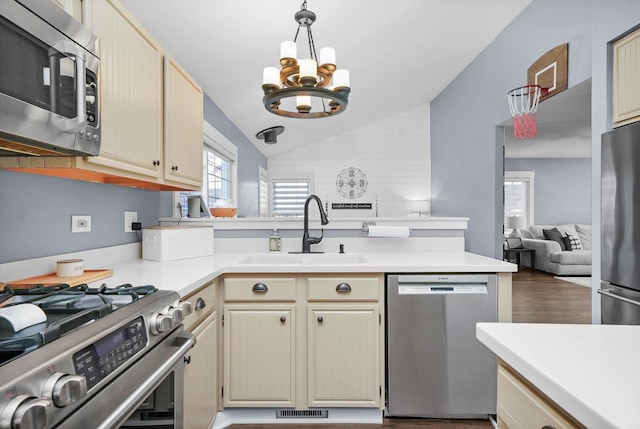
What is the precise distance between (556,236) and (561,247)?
225mm

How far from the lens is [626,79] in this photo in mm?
1796

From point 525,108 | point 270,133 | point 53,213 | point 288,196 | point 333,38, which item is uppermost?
point 333,38

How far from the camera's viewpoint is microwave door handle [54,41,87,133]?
3.43ft

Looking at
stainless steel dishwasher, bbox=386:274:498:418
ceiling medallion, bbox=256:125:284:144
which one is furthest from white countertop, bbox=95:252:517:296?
ceiling medallion, bbox=256:125:284:144

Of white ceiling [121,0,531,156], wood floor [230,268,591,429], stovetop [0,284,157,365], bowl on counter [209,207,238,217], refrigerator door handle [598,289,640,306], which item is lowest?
wood floor [230,268,591,429]

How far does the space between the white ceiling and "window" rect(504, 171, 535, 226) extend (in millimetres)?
3950

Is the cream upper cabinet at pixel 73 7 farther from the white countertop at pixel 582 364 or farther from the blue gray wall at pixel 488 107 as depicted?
the blue gray wall at pixel 488 107

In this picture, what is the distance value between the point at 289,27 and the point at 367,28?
2.84ft

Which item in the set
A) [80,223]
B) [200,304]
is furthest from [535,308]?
[80,223]

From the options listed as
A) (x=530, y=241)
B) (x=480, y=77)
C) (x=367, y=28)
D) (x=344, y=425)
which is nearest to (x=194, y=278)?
(x=344, y=425)

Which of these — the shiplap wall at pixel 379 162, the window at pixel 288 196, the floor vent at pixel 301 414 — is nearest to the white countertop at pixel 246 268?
the floor vent at pixel 301 414

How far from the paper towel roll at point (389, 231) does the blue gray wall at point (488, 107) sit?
1.67 meters

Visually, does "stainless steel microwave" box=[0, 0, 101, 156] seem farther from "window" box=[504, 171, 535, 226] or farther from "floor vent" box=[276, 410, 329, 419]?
"window" box=[504, 171, 535, 226]

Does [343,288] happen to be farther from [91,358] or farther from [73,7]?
[73,7]
